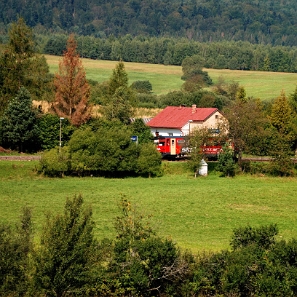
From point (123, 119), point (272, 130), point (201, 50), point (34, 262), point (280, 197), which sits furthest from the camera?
point (201, 50)

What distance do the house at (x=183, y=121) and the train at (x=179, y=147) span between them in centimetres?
448

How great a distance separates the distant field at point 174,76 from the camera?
117m

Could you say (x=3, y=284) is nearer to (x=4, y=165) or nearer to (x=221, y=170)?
(x=4, y=165)

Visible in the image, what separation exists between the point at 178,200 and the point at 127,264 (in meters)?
17.8

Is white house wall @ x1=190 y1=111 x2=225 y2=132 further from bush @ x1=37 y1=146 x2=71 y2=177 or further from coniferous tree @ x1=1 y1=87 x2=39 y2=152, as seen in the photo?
bush @ x1=37 y1=146 x2=71 y2=177

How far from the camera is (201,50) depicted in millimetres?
161000

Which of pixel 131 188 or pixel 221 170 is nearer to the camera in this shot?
pixel 131 188

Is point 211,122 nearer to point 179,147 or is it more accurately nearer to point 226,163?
point 179,147

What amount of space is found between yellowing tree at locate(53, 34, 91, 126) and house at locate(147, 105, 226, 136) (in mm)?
6427

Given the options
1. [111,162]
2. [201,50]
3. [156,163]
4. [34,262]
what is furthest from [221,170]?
[201,50]

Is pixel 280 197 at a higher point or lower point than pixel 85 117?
lower

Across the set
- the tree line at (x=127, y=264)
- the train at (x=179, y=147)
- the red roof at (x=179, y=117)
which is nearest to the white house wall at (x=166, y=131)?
the red roof at (x=179, y=117)

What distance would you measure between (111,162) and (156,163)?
3101mm

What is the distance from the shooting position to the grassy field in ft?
112
